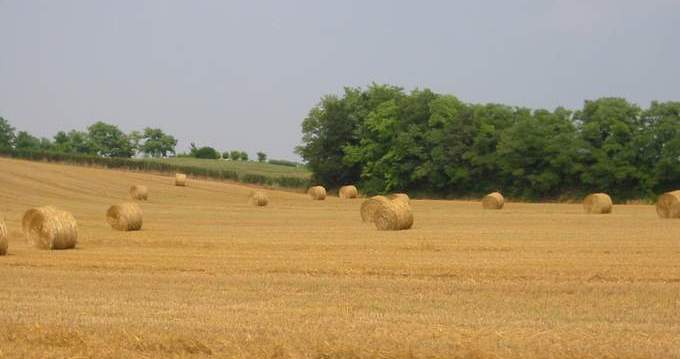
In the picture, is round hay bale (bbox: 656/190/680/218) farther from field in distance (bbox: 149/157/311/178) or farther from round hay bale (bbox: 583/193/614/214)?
field in distance (bbox: 149/157/311/178)

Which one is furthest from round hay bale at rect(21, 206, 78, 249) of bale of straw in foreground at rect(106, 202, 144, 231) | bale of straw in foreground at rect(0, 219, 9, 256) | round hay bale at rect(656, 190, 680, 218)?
round hay bale at rect(656, 190, 680, 218)

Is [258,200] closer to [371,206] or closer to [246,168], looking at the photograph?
[371,206]

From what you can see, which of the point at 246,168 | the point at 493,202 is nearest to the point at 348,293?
the point at 493,202

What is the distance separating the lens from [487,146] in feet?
217

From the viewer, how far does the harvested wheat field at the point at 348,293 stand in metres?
9.27

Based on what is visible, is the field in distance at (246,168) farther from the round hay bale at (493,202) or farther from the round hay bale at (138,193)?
the round hay bale at (493,202)

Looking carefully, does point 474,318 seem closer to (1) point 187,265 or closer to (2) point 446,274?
(2) point 446,274

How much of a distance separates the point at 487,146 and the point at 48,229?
48.0m

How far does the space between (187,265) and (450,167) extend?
50466 mm

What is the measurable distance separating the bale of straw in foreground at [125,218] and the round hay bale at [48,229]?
238 inches

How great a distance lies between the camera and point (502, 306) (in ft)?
39.8

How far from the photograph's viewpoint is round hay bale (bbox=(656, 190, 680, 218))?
32062 mm

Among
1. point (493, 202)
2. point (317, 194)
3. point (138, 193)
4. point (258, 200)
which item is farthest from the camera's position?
point (317, 194)

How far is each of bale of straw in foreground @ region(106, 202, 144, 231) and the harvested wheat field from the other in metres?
0.50
